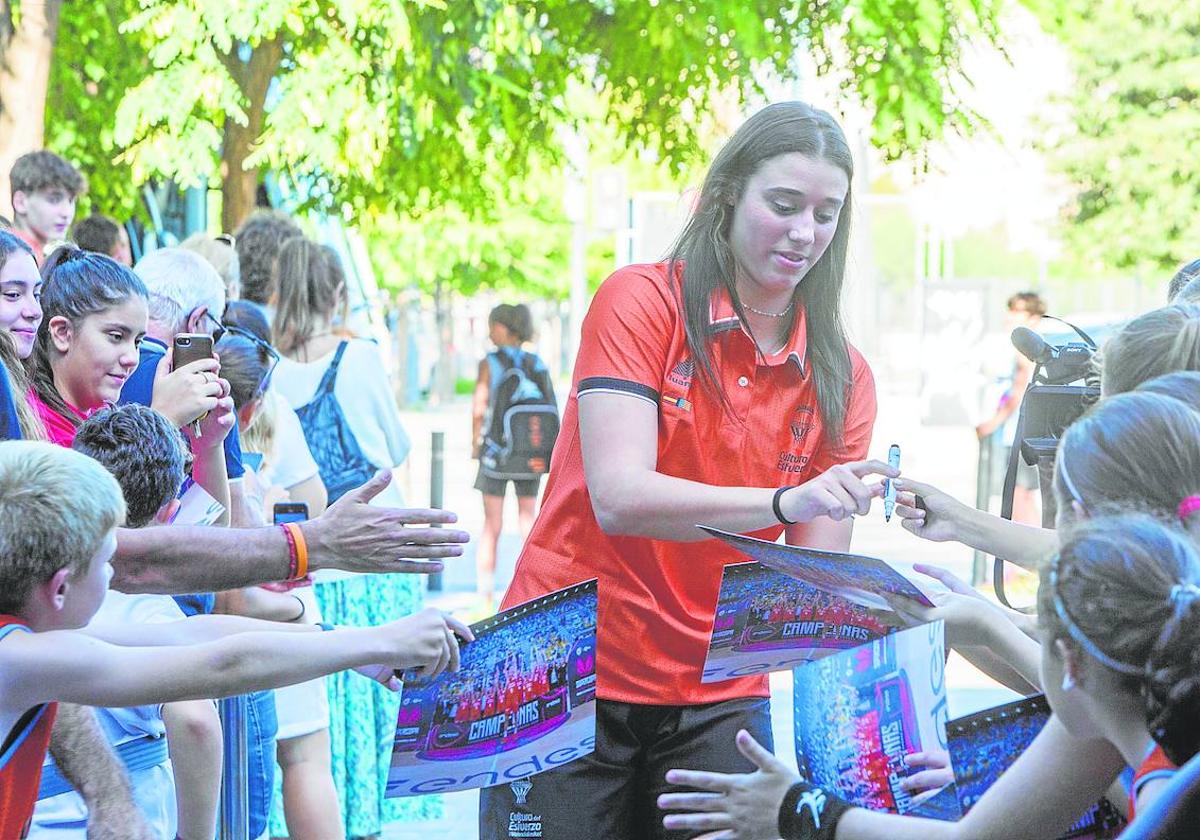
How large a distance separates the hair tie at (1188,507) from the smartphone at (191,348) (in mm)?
2451

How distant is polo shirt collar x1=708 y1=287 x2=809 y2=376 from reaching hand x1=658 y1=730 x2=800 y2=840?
97cm

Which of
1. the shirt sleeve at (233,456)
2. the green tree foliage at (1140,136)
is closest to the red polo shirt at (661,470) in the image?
the shirt sleeve at (233,456)

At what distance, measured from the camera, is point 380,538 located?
3.02m

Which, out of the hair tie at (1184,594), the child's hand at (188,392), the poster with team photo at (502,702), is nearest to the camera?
the hair tie at (1184,594)

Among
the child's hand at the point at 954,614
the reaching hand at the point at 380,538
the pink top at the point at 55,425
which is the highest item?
the pink top at the point at 55,425

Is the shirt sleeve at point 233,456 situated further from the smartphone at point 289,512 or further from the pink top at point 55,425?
the pink top at point 55,425

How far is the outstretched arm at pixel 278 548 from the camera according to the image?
302cm

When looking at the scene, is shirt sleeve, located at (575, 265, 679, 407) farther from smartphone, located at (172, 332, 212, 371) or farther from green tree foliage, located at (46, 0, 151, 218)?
green tree foliage, located at (46, 0, 151, 218)

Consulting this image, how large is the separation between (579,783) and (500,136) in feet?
28.9

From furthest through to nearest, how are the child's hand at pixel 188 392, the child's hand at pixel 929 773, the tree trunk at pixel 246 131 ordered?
1. the tree trunk at pixel 246 131
2. the child's hand at pixel 188 392
3. the child's hand at pixel 929 773

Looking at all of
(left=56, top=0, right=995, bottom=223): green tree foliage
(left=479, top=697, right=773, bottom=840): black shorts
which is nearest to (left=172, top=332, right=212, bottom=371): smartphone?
(left=479, top=697, right=773, bottom=840): black shorts

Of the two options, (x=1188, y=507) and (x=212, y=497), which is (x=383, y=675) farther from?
(x=1188, y=507)

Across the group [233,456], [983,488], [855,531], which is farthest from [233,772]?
[855,531]

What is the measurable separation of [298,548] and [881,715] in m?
1.19
